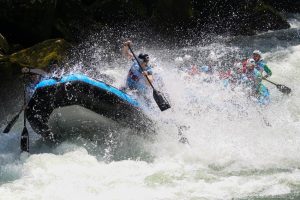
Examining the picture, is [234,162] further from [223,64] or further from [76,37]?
[76,37]

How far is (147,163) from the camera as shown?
801 centimetres

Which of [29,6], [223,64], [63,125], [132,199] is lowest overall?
[132,199]

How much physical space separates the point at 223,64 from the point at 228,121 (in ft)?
15.0

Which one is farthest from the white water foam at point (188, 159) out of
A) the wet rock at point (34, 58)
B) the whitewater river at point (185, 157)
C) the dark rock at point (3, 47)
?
the dark rock at point (3, 47)

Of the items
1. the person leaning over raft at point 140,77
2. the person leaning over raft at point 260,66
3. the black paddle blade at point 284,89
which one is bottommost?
the person leaning over raft at point 140,77

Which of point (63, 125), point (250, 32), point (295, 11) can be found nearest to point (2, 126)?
point (63, 125)

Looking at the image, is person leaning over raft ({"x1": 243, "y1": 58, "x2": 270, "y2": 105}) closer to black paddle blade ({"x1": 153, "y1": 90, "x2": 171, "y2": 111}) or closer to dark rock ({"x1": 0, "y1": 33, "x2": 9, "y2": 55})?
black paddle blade ({"x1": 153, "y1": 90, "x2": 171, "y2": 111})

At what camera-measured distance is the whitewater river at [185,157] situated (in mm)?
6883

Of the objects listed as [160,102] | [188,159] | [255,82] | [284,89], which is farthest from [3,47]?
[284,89]

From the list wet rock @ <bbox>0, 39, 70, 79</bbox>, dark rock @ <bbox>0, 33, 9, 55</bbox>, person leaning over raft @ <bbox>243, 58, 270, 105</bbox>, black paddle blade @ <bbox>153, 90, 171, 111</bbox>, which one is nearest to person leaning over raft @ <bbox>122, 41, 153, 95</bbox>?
black paddle blade @ <bbox>153, 90, 171, 111</bbox>

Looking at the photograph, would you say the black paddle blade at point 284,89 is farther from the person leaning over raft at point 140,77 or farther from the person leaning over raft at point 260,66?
the person leaning over raft at point 140,77

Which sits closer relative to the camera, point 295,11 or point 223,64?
point 223,64

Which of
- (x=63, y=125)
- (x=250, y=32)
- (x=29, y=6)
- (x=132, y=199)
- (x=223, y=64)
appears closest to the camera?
(x=132, y=199)

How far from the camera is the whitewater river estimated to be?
6.88 meters
